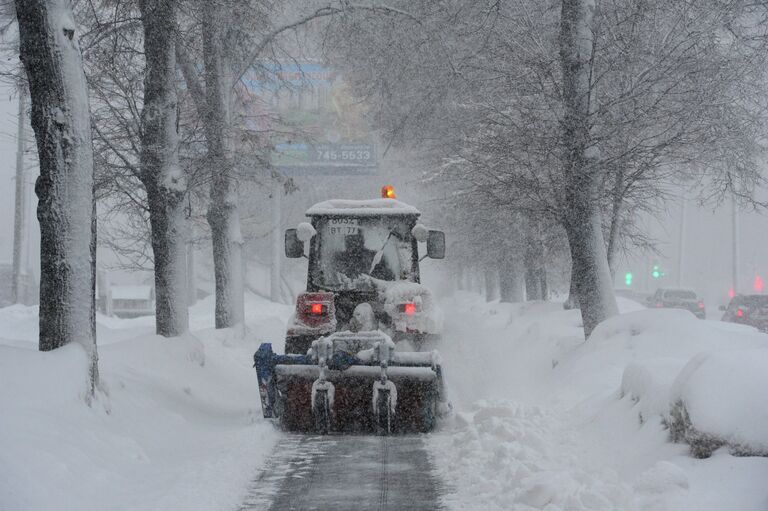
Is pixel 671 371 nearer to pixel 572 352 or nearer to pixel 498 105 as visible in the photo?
pixel 572 352

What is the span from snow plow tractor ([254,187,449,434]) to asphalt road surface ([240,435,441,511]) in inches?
12.0

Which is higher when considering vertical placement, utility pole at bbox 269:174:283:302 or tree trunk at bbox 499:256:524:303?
utility pole at bbox 269:174:283:302

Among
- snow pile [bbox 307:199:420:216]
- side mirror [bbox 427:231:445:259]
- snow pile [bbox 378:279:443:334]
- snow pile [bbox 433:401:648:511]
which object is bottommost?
snow pile [bbox 433:401:648:511]

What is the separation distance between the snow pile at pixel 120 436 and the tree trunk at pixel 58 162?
14.4 inches

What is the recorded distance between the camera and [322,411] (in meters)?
8.45

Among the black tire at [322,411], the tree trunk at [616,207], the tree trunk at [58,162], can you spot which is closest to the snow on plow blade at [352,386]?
the black tire at [322,411]

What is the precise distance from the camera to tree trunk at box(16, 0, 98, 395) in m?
7.88

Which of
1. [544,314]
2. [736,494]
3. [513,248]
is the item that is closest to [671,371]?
[736,494]

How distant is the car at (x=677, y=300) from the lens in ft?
120

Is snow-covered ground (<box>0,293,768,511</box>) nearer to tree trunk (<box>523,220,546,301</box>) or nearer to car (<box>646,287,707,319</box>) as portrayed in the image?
tree trunk (<box>523,220,546,301</box>)

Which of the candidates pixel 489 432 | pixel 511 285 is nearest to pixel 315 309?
pixel 489 432

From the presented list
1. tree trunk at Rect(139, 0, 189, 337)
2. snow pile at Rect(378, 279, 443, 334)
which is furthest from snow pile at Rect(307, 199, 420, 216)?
tree trunk at Rect(139, 0, 189, 337)

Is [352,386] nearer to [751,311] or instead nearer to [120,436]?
[120,436]

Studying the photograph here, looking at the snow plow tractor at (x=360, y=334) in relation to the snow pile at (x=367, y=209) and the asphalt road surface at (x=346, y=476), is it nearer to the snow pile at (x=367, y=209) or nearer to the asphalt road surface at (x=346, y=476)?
the snow pile at (x=367, y=209)
